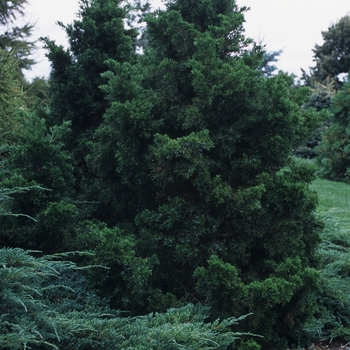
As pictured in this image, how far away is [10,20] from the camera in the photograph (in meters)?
14.5

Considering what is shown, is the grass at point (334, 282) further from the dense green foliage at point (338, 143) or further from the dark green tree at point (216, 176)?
the dense green foliage at point (338, 143)

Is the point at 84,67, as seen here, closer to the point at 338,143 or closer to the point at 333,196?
the point at 333,196

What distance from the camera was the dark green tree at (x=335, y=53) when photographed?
27.9m

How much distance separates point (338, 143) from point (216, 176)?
11.7 m

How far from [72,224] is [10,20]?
42.1 ft

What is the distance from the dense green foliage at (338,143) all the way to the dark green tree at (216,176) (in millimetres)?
10726

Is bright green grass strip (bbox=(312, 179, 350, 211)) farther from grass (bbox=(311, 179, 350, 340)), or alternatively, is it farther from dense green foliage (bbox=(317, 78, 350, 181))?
grass (bbox=(311, 179, 350, 340))

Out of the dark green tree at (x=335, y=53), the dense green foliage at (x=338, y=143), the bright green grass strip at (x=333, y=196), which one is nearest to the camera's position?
the bright green grass strip at (x=333, y=196)

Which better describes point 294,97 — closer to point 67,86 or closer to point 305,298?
point 305,298

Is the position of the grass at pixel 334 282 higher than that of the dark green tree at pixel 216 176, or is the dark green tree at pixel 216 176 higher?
the dark green tree at pixel 216 176

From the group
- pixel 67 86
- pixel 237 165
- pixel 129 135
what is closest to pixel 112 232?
pixel 129 135

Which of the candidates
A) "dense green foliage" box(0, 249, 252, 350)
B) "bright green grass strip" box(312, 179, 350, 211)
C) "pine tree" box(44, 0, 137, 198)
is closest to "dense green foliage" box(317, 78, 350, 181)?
"bright green grass strip" box(312, 179, 350, 211)

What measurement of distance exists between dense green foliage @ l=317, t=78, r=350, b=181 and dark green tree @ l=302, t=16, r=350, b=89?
14.1 meters

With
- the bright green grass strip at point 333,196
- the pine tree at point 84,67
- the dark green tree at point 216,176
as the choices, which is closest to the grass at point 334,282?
the dark green tree at point 216,176
